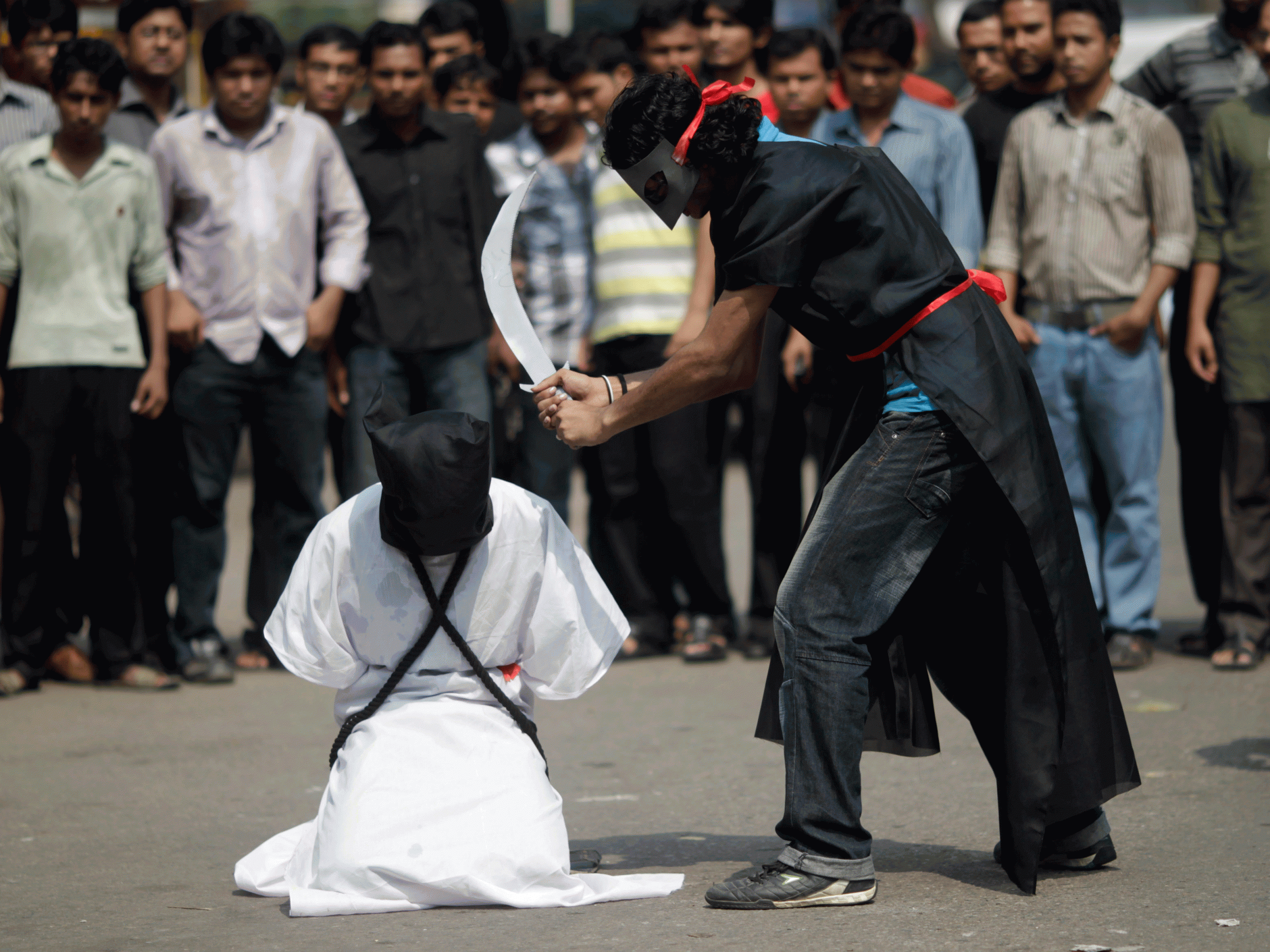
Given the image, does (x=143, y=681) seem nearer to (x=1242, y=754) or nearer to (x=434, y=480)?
(x=434, y=480)

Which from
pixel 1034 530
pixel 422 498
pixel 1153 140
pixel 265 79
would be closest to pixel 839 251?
pixel 1034 530

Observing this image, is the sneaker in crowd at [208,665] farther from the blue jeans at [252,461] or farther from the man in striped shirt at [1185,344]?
the man in striped shirt at [1185,344]

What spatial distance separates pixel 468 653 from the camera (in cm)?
412

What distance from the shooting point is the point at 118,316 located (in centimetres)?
665

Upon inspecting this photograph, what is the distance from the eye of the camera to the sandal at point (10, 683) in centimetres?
667

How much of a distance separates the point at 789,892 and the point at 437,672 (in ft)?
3.18

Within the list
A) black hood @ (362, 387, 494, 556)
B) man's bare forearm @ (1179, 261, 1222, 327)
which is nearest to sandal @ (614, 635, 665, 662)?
man's bare forearm @ (1179, 261, 1222, 327)

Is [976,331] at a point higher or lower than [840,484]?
higher

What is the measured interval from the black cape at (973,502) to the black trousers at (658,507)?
302 cm

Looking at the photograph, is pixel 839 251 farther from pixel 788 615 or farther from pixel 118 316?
pixel 118 316

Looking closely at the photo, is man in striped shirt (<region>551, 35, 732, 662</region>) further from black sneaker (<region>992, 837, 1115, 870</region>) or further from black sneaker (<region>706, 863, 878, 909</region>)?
black sneaker (<region>706, 863, 878, 909</region>)

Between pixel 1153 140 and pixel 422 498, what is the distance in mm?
4008

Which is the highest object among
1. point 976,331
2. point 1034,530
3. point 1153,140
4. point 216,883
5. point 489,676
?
point 1153,140

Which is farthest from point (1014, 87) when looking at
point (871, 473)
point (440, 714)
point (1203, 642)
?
point (440, 714)
